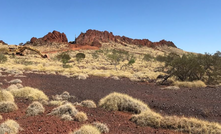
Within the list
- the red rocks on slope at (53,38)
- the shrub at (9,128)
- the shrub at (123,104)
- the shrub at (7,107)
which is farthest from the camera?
the red rocks on slope at (53,38)

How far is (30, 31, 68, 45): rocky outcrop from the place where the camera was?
104 metres

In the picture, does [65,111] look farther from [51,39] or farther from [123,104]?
[51,39]

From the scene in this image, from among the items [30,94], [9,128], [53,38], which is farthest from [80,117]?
[53,38]

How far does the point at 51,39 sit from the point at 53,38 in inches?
78.3

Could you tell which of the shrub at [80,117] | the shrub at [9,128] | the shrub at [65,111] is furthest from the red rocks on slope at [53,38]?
the shrub at [9,128]

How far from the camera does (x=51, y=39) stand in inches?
4208

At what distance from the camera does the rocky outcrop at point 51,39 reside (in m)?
104

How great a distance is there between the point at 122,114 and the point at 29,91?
227 inches

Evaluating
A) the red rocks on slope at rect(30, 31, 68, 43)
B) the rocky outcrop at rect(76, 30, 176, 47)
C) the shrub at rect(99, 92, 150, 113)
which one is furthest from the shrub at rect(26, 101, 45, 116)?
the red rocks on slope at rect(30, 31, 68, 43)

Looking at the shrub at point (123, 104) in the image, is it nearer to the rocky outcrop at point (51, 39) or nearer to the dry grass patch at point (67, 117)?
the dry grass patch at point (67, 117)

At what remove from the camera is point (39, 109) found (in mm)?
7172

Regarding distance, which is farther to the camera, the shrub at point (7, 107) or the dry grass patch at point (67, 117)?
the shrub at point (7, 107)

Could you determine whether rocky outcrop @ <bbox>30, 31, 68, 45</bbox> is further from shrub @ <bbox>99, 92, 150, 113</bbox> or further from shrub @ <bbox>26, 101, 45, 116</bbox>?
shrub @ <bbox>26, 101, 45, 116</bbox>

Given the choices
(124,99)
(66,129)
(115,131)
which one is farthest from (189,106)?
(66,129)
